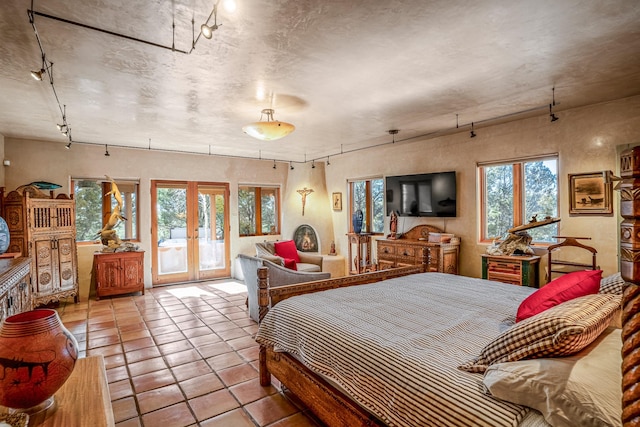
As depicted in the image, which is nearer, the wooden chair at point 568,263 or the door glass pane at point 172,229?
the wooden chair at point 568,263

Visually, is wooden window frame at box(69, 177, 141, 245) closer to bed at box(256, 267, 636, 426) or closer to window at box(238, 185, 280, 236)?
window at box(238, 185, 280, 236)

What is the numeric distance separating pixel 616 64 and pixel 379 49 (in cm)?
196

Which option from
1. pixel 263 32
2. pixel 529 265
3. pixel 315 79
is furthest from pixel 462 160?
pixel 263 32

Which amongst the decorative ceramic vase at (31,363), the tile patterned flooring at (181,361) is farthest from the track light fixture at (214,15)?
the tile patterned flooring at (181,361)

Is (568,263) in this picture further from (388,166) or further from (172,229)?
(172,229)

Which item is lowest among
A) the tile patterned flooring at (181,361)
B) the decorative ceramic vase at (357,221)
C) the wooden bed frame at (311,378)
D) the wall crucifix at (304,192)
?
the tile patterned flooring at (181,361)

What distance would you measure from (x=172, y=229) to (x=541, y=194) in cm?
625

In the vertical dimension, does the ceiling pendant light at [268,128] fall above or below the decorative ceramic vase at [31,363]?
above

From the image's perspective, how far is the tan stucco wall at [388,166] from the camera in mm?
3732

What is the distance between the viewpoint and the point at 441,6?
1.91 metres

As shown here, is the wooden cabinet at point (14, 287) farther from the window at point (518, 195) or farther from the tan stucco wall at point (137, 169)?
the window at point (518, 195)

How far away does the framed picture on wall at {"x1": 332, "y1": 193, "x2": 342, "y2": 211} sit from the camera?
7.29 meters

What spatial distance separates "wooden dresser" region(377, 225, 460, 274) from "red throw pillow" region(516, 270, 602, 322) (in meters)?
2.66

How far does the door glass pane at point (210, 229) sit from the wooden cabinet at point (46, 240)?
2.17 metres
